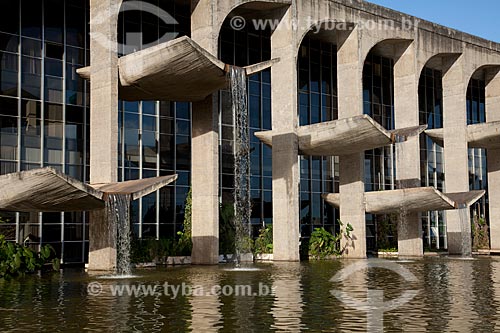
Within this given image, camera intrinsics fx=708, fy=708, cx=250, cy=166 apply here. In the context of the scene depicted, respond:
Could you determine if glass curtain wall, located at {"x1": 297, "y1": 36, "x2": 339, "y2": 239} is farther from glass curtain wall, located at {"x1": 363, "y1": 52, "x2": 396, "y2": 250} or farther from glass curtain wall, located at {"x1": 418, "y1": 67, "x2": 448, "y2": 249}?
glass curtain wall, located at {"x1": 418, "y1": 67, "x2": 448, "y2": 249}

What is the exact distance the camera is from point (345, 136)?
2889 centimetres

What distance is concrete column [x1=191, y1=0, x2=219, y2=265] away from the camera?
27609 millimetres

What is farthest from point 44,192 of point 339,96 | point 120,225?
point 339,96

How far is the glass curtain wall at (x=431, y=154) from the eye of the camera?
146ft

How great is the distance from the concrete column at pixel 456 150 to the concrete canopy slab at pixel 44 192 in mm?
23137

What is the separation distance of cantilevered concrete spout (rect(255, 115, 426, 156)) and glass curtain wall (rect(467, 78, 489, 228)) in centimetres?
1973

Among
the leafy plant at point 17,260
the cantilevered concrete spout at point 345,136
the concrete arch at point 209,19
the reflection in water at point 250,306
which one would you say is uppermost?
the concrete arch at point 209,19

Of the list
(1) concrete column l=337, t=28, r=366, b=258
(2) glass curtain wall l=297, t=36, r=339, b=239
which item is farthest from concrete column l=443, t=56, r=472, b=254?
(1) concrete column l=337, t=28, r=366, b=258

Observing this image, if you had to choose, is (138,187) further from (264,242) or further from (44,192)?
(264,242)

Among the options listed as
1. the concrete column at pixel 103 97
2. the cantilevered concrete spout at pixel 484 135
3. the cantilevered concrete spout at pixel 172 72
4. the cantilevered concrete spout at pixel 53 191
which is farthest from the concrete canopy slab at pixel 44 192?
the cantilevered concrete spout at pixel 484 135

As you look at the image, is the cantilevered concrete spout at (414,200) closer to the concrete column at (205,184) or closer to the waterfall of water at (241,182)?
the waterfall of water at (241,182)

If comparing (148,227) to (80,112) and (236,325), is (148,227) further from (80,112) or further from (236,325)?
(236,325)

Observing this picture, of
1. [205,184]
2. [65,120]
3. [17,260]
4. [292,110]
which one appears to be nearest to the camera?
[17,260]

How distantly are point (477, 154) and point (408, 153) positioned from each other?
49.8ft
